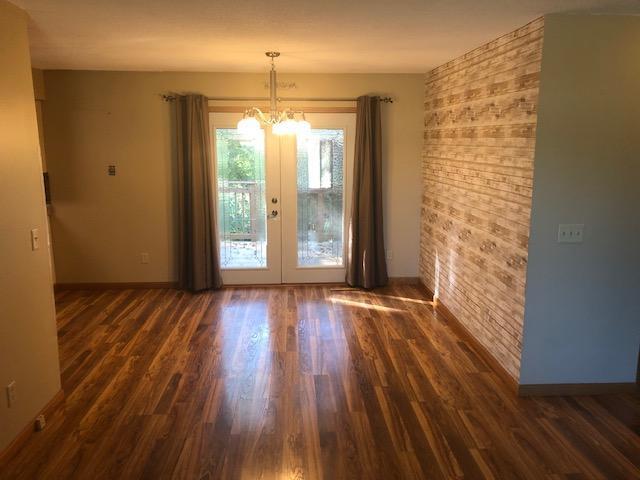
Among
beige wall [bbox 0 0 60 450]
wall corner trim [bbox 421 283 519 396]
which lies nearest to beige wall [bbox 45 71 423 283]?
wall corner trim [bbox 421 283 519 396]

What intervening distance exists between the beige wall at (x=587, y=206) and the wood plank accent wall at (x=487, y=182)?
99 millimetres

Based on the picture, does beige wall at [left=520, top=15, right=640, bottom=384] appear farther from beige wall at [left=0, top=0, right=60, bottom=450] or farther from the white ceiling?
beige wall at [left=0, top=0, right=60, bottom=450]

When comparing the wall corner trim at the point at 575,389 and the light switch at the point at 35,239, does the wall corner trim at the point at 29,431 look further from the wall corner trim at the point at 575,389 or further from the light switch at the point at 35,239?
the wall corner trim at the point at 575,389

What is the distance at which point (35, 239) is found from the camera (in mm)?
3080

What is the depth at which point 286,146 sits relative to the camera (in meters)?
5.92

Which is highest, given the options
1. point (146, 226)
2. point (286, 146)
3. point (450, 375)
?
point (286, 146)

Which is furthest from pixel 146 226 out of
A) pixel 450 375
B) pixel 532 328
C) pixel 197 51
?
pixel 532 328

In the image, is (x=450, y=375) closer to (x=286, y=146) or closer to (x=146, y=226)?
(x=286, y=146)

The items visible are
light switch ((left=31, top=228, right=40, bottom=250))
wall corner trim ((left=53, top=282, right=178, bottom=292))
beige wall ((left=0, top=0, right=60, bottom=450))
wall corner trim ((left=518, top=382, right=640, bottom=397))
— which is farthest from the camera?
wall corner trim ((left=53, top=282, right=178, bottom=292))

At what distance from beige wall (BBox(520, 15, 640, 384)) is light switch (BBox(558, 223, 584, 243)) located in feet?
0.10

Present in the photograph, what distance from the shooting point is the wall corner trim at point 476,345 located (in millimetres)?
3640

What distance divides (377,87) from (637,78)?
10.0 ft

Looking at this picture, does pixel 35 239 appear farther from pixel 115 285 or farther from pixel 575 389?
pixel 575 389

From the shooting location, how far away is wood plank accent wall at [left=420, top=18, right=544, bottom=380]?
3422 millimetres
